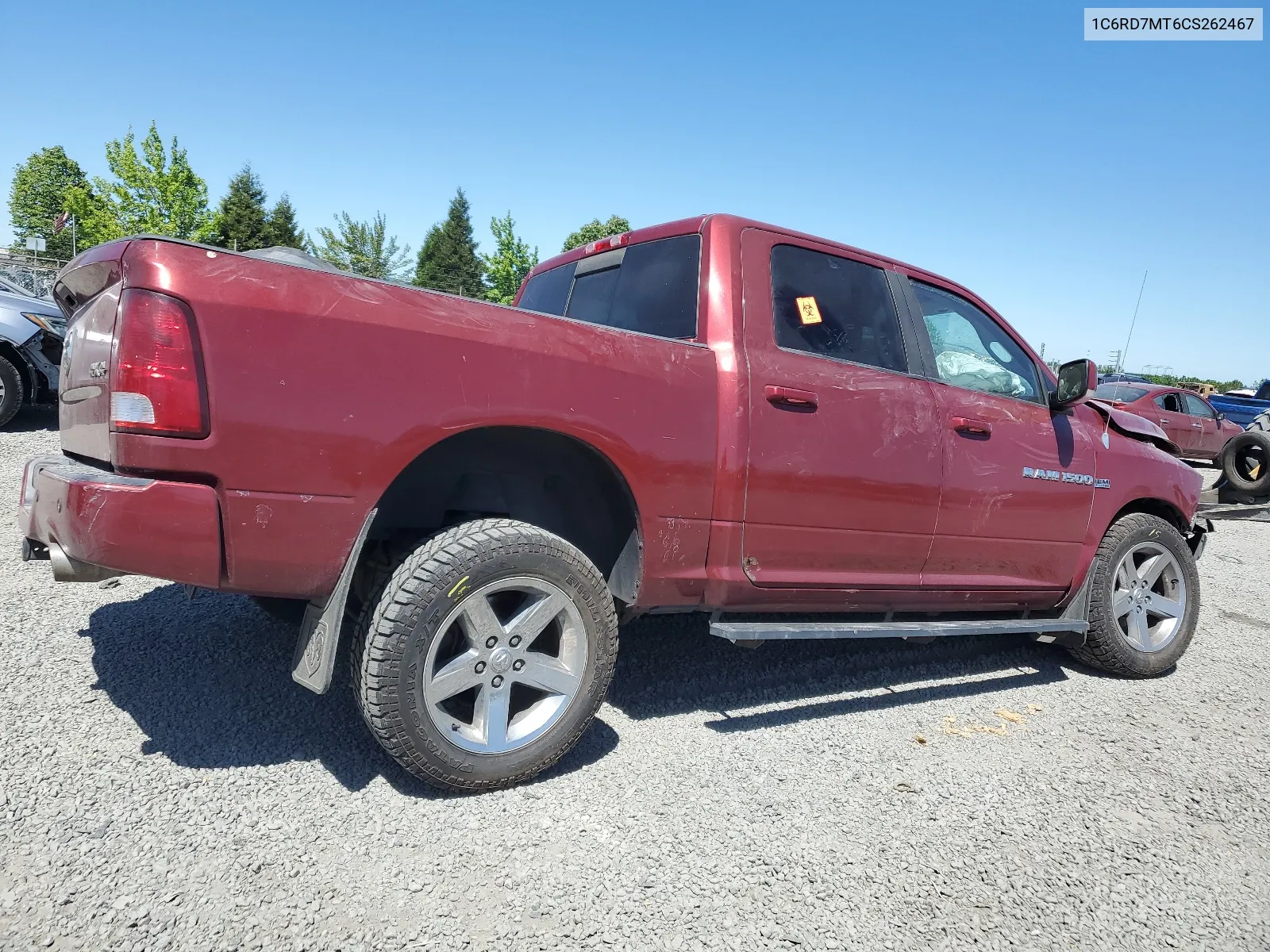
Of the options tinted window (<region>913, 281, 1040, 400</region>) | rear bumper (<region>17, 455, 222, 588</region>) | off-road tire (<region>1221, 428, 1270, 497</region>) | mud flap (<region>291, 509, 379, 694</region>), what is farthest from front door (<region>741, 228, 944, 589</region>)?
off-road tire (<region>1221, 428, 1270, 497</region>)

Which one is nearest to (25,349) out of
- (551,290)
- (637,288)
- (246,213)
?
(551,290)

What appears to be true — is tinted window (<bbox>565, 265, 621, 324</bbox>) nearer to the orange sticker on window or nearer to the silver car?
the orange sticker on window

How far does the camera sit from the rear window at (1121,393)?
13812 mm

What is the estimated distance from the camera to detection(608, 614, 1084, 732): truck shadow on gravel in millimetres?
3230

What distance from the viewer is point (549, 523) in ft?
9.14

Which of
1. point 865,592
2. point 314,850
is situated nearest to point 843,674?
point 865,592

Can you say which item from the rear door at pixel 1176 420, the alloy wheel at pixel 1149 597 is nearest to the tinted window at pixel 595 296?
the alloy wheel at pixel 1149 597

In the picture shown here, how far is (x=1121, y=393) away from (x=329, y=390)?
51.2 feet

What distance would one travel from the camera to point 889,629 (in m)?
3.15

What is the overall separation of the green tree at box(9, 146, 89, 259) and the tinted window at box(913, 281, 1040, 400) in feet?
242

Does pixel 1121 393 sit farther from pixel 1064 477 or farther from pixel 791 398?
pixel 791 398

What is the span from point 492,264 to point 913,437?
45.1 meters

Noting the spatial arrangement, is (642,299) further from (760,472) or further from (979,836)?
(979,836)

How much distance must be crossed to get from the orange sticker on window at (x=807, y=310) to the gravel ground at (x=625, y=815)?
1621mm
